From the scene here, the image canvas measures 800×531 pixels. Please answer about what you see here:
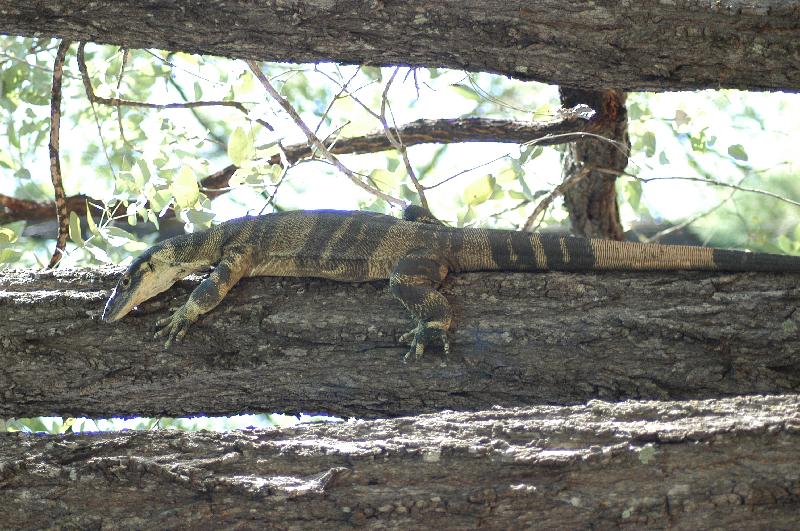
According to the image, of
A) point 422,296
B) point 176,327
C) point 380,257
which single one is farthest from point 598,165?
point 176,327

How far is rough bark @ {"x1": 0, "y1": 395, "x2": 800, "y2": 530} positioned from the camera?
3.10 metres

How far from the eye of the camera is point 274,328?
4406 mm

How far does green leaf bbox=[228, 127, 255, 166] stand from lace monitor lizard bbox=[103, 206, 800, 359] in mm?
421

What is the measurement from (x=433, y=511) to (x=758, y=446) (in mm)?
1153

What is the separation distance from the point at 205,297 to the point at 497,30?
2.02m

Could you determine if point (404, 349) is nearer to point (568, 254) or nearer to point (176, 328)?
point (568, 254)

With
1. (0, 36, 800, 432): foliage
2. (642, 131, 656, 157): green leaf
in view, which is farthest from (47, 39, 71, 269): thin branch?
(642, 131, 656, 157): green leaf

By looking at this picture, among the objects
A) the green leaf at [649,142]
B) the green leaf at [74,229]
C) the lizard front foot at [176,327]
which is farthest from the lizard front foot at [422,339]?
the green leaf at [649,142]

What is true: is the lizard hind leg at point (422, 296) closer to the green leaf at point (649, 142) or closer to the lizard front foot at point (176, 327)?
the lizard front foot at point (176, 327)

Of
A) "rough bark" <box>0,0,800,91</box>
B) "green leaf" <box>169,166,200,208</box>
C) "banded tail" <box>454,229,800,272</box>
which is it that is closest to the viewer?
"rough bark" <box>0,0,800,91</box>

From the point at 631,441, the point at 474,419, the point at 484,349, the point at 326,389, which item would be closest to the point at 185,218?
the point at 326,389

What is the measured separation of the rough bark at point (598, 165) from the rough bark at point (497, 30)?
1818 millimetres

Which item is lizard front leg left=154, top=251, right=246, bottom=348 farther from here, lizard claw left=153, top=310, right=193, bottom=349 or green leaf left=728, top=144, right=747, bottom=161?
green leaf left=728, top=144, right=747, bottom=161

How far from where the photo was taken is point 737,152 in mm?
5840
